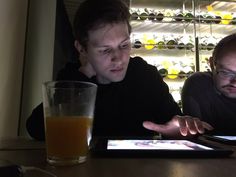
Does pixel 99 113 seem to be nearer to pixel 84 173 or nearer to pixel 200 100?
pixel 200 100

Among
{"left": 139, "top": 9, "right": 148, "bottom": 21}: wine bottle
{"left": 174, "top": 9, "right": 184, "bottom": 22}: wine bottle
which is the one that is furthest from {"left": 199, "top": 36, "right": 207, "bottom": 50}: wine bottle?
{"left": 139, "top": 9, "right": 148, "bottom": 21}: wine bottle

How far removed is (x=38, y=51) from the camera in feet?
7.02

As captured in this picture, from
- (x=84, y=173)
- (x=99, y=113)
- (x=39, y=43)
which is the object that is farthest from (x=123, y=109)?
(x=39, y=43)

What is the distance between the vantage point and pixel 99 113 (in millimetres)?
1073

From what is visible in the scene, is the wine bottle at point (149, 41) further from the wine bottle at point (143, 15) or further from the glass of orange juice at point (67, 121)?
the glass of orange juice at point (67, 121)

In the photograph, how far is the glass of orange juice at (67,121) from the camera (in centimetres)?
42

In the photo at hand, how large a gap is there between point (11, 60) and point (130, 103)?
76cm

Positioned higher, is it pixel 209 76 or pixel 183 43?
pixel 183 43

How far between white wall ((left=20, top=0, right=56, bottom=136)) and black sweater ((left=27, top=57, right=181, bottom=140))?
3.11 feet

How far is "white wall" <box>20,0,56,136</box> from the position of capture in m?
1.99

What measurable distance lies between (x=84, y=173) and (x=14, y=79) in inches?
55.0

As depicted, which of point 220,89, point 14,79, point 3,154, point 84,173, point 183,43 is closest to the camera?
point 84,173

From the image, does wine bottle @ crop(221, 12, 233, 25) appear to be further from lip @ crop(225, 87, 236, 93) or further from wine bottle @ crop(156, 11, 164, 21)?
lip @ crop(225, 87, 236, 93)

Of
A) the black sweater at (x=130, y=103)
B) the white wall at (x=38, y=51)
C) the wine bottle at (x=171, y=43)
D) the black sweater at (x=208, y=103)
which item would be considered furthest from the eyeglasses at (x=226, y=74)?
the wine bottle at (x=171, y=43)
